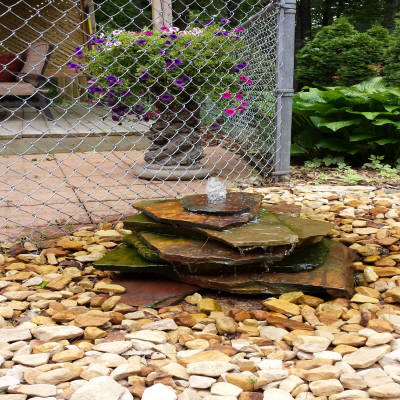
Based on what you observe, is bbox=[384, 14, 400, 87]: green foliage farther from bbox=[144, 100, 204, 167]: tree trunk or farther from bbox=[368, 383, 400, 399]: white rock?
bbox=[368, 383, 400, 399]: white rock

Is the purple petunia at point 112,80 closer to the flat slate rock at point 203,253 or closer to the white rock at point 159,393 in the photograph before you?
the flat slate rock at point 203,253

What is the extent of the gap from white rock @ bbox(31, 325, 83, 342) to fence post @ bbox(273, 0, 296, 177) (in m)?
2.30

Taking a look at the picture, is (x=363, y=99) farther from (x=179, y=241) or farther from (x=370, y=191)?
(x=179, y=241)

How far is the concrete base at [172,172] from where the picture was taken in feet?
12.1

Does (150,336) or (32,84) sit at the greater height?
(32,84)

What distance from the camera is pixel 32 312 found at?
1.77 m

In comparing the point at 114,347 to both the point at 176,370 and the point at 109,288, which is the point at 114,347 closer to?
the point at 176,370

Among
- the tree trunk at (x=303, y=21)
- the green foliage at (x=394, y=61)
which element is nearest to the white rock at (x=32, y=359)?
the green foliage at (x=394, y=61)

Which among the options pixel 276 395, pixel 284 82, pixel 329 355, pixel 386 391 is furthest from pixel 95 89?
pixel 386 391

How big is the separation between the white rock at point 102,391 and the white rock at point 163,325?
0.37 metres

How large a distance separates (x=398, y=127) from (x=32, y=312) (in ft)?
10.5

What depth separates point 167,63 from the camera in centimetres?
335

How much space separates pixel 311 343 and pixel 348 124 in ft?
9.45

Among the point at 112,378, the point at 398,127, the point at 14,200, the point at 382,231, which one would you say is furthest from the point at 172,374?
the point at 398,127
